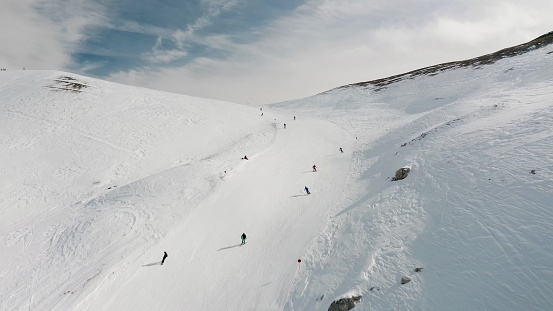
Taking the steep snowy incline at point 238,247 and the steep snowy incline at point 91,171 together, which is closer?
the steep snowy incline at point 238,247

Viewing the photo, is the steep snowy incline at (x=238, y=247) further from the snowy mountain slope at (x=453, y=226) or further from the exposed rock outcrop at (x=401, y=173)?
the exposed rock outcrop at (x=401, y=173)

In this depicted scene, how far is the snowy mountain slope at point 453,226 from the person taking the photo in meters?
10.4

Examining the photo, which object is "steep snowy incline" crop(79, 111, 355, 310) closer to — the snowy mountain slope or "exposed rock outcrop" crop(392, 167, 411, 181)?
the snowy mountain slope

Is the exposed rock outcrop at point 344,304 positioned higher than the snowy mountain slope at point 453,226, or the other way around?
the snowy mountain slope at point 453,226

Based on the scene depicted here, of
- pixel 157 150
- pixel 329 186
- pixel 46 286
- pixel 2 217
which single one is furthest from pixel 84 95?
pixel 329 186

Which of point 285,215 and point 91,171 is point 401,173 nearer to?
point 285,215

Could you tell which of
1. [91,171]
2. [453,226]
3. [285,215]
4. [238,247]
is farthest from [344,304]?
[91,171]

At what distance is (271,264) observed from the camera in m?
17.4

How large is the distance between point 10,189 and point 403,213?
125 feet

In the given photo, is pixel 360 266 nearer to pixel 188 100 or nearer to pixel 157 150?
pixel 157 150

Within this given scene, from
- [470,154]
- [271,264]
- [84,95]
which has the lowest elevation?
[271,264]

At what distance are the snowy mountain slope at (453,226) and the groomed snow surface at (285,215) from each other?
0.08m

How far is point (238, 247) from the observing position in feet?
64.7

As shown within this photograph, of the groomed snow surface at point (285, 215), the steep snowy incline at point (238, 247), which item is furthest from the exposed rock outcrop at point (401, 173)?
the steep snowy incline at point (238, 247)
